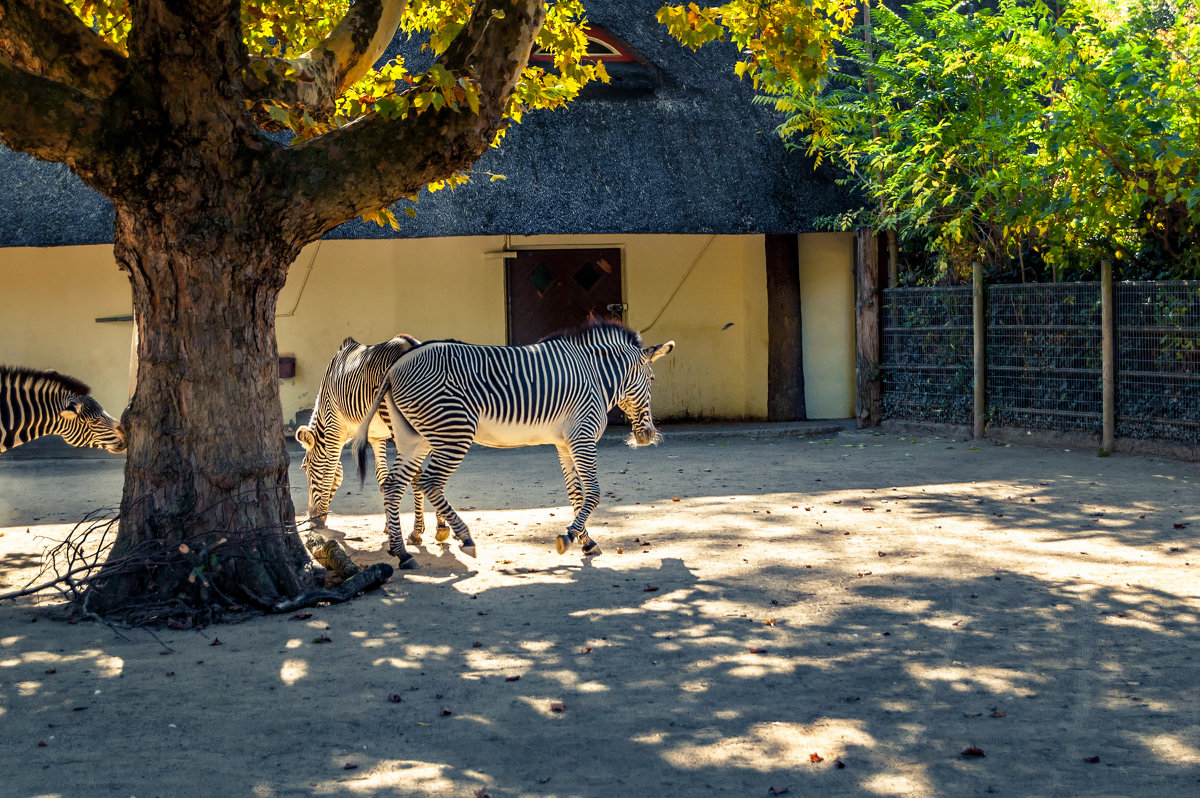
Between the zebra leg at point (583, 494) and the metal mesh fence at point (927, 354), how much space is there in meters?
5.67

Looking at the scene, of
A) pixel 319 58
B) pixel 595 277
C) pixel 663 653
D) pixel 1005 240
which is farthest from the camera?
pixel 595 277

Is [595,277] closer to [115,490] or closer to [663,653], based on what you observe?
[115,490]

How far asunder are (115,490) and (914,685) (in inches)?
293

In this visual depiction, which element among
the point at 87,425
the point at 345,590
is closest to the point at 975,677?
the point at 345,590

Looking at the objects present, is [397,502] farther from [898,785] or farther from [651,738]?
[898,785]

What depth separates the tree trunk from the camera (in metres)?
5.34

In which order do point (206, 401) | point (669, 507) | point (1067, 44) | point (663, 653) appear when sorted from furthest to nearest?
point (1067, 44), point (669, 507), point (206, 401), point (663, 653)

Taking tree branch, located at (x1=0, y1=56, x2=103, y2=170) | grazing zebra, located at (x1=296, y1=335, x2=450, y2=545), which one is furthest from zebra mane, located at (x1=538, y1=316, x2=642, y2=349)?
tree branch, located at (x1=0, y1=56, x2=103, y2=170)

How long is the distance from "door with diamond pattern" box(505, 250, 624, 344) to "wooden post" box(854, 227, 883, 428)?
108 inches

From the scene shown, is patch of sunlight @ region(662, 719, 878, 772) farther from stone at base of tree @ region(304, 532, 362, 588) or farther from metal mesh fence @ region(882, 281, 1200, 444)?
metal mesh fence @ region(882, 281, 1200, 444)

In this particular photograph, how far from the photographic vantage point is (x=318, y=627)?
5141mm

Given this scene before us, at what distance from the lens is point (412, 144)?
17.9 feet

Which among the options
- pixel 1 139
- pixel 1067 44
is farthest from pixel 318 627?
pixel 1067 44

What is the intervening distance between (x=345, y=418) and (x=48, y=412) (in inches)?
75.5
